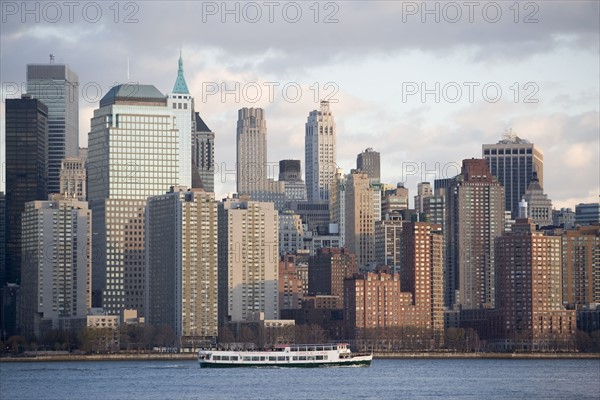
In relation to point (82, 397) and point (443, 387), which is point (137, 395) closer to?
point (82, 397)

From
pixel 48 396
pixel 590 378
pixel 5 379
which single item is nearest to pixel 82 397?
pixel 48 396

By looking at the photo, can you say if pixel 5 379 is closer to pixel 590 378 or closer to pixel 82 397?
pixel 82 397

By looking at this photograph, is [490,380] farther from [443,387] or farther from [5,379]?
[5,379]

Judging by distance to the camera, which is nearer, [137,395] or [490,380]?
[137,395]

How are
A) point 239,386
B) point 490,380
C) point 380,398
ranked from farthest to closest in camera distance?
point 490,380 → point 239,386 → point 380,398

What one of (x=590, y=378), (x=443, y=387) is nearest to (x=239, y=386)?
(x=443, y=387)

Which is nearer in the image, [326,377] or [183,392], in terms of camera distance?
[183,392]

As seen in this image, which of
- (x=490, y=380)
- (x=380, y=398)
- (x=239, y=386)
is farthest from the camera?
(x=490, y=380)

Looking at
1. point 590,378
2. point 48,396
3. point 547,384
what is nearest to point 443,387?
point 547,384
